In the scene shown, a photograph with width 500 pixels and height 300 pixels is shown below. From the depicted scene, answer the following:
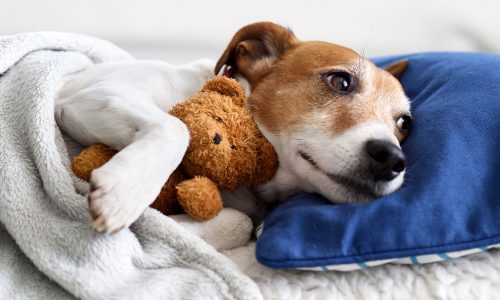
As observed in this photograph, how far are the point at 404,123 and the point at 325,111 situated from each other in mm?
264

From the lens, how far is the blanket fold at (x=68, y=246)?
0.88 meters

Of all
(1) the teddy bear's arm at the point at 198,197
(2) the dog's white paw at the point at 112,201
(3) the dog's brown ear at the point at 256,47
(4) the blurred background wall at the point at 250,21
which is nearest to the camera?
(2) the dog's white paw at the point at 112,201

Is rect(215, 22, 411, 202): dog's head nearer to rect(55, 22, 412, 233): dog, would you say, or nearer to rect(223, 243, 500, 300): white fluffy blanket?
rect(55, 22, 412, 233): dog

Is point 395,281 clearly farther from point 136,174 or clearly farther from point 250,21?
point 250,21

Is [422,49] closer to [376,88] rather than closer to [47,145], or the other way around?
[376,88]

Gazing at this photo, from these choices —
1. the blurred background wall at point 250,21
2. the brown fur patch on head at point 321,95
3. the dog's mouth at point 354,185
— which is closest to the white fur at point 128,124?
the brown fur patch on head at point 321,95

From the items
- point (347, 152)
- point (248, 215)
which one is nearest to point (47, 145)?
point (248, 215)

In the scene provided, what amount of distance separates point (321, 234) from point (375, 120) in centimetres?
42

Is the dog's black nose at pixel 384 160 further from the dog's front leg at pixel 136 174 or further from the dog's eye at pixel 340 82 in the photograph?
the dog's front leg at pixel 136 174

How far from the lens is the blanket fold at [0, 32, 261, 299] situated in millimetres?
884

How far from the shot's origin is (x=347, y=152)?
1.12 meters

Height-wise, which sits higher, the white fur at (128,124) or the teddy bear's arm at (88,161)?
the white fur at (128,124)

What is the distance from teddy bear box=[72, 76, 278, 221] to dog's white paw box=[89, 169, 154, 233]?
16cm

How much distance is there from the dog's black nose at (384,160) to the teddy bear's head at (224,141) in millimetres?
Result: 269
